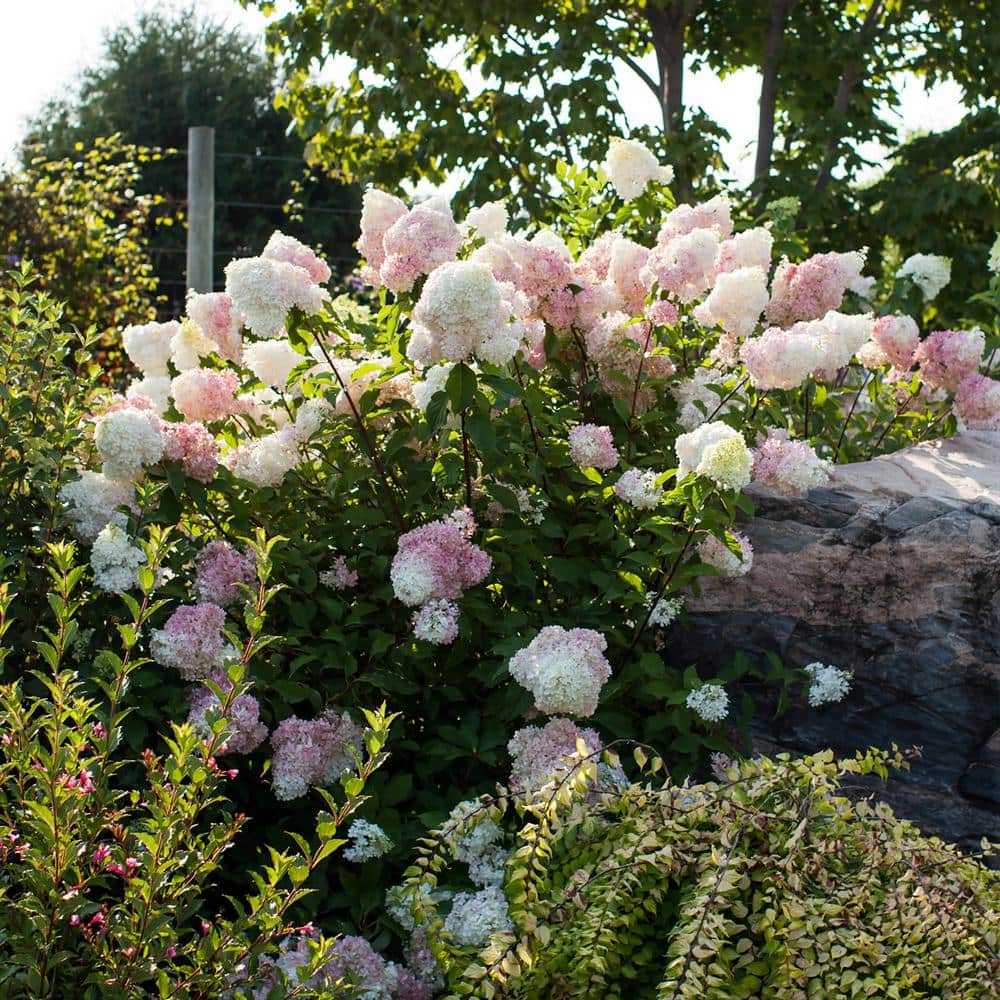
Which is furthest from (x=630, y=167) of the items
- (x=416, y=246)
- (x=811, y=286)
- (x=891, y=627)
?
(x=891, y=627)

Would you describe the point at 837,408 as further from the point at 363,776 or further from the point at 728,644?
the point at 363,776

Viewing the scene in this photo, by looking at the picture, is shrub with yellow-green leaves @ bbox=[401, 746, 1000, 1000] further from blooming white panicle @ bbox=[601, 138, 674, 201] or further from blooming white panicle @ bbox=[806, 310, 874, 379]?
blooming white panicle @ bbox=[601, 138, 674, 201]

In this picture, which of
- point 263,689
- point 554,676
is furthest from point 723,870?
point 263,689

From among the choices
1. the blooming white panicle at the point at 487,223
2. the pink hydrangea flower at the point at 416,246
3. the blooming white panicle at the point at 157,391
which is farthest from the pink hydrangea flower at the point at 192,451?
the blooming white panicle at the point at 487,223

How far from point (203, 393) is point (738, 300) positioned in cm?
124

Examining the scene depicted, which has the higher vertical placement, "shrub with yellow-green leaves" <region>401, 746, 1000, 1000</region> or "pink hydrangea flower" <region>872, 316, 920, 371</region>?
"pink hydrangea flower" <region>872, 316, 920, 371</region>

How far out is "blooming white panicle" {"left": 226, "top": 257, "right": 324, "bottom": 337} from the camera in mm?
2578

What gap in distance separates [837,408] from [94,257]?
748cm

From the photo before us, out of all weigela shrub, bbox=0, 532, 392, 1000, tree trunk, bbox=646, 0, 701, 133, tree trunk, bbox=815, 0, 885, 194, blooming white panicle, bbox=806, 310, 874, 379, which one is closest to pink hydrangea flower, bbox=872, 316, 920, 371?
blooming white panicle, bbox=806, 310, 874, 379

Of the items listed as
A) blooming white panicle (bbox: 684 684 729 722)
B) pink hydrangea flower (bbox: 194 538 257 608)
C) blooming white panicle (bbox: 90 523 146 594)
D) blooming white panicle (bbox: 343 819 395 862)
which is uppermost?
blooming white panicle (bbox: 90 523 146 594)

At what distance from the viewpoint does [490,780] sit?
110 inches

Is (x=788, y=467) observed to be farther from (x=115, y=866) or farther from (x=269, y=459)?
(x=115, y=866)

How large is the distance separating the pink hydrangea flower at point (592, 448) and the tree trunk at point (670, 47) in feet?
20.1

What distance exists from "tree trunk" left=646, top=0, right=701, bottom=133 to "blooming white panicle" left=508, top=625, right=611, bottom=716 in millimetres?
6627
